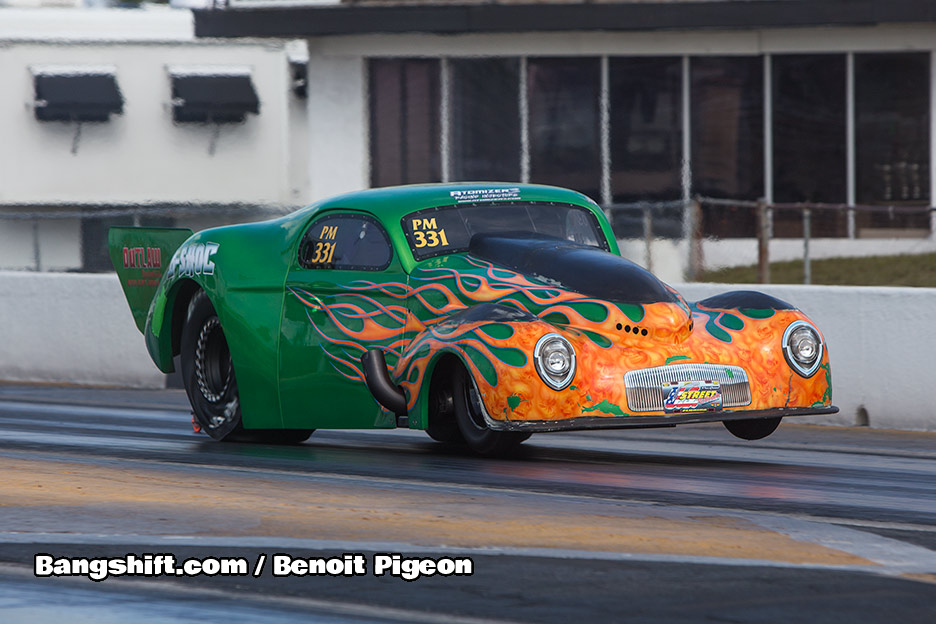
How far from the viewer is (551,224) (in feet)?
32.1

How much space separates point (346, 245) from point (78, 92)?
24019 millimetres

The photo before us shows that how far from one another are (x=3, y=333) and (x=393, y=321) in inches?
355

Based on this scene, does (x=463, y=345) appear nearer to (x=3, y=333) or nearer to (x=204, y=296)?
(x=204, y=296)

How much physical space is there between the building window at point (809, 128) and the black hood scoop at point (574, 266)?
1403 centimetres

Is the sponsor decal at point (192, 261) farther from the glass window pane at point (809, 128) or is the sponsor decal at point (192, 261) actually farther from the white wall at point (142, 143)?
the white wall at point (142, 143)

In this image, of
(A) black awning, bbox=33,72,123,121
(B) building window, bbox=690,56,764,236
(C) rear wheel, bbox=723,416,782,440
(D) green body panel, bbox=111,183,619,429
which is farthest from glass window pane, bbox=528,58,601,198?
(C) rear wheel, bbox=723,416,782,440

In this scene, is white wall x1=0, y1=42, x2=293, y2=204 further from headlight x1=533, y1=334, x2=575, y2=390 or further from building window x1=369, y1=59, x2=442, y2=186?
headlight x1=533, y1=334, x2=575, y2=390

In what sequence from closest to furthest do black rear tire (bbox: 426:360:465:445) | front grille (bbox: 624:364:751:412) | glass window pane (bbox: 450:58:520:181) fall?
front grille (bbox: 624:364:751:412), black rear tire (bbox: 426:360:465:445), glass window pane (bbox: 450:58:520:181)

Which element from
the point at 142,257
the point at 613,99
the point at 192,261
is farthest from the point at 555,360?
the point at 613,99

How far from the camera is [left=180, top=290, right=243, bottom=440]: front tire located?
10.3 meters

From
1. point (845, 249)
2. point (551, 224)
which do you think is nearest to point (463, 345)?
point (551, 224)

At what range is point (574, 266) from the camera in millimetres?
8773

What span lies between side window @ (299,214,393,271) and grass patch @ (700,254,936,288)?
6.69m

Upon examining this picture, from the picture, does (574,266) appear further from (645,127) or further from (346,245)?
(645,127)
